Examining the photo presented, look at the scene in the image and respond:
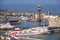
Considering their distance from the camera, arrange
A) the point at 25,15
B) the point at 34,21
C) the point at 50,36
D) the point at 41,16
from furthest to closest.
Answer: the point at 25,15 → the point at 41,16 → the point at 34,21 → the point at 50,36

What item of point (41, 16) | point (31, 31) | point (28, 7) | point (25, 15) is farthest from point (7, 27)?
point (28, 7)

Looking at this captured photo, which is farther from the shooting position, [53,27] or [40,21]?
[40,21]

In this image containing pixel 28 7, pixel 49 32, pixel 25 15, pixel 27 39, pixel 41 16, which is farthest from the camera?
pixel 28 7

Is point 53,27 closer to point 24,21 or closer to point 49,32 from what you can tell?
point 49,32

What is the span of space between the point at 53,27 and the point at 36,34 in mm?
779

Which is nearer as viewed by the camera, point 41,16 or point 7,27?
point 7,27

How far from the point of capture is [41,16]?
407 inches

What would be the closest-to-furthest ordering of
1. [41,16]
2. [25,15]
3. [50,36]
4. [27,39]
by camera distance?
1. [27,39]
2. [50,36]
3. [41,16]
4. [25,15]

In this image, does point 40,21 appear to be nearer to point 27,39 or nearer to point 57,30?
point 57,30

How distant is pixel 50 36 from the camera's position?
675 centimetres

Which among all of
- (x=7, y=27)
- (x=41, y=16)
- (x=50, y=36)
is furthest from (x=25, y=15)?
(x=50, y=36)

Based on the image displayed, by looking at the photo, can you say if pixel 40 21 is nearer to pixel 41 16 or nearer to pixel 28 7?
pixel 41 16

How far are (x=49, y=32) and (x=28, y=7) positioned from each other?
21.9ft

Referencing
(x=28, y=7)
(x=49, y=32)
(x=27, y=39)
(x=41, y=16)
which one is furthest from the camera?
(x=28, y=7)
